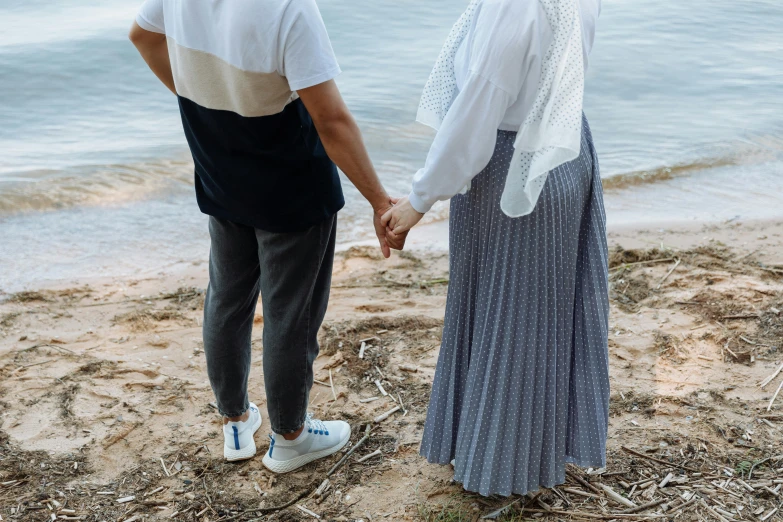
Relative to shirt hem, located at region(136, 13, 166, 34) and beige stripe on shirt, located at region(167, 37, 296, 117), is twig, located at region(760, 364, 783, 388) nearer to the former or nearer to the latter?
beige stripe on shirt, located at region(167, 37, 296, 117)

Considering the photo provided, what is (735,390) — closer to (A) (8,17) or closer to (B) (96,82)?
(B) (96,82)

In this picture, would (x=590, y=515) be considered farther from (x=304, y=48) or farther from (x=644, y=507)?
(x=304, y=48)

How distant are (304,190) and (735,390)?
6.95 ft

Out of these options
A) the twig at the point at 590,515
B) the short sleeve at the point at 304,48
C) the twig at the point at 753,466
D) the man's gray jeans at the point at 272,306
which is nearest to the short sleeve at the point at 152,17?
the short sleeve at the point at 304,48

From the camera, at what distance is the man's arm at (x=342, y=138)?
2.31 meters

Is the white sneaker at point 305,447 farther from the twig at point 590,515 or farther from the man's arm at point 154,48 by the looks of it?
the man's arm at point 154,48

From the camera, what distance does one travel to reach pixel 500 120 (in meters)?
2.19

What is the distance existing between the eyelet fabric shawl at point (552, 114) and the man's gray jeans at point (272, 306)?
759mm

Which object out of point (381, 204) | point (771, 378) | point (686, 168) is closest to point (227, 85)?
point (381, 204)

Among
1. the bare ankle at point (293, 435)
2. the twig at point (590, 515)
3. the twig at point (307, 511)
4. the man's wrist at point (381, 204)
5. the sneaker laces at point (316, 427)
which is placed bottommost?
the twig at point (307, 511)

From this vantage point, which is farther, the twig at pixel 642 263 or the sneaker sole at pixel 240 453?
the twig at pixel 642 263

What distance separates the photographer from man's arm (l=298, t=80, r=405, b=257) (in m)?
2.31

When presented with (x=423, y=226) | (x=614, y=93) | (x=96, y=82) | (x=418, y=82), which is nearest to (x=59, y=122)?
(x=96, y=82)

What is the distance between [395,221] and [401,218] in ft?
0.20
